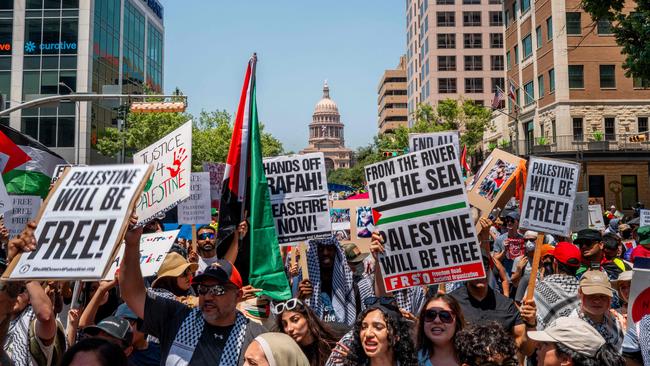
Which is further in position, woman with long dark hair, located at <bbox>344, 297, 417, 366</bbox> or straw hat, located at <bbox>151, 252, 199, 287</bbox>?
straw hat, located at <bbox>151, 252, 199, 287</bbox>

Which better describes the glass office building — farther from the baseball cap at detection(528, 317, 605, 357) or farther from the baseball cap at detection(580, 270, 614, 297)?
the baseball cap at detection(528, 317, 605, 357)

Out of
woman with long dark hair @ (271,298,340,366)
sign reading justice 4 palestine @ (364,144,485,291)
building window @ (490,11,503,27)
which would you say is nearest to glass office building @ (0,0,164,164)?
sign reading justice 4 palestine @ (364,144,485,291)

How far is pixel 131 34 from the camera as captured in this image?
5272cm

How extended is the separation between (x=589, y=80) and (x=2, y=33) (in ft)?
129

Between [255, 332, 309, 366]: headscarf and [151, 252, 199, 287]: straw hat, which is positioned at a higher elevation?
[151, 252, 199, 287]: straw hat

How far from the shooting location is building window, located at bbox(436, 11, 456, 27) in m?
81.6

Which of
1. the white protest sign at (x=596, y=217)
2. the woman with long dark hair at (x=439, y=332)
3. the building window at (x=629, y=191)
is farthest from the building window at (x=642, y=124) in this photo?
the woman with long dark hair at (x=439, y=332)

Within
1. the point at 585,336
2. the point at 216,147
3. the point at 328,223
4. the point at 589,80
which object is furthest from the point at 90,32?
the point at 585,336

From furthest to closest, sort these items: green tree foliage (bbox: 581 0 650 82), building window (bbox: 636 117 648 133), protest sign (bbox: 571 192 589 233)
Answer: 1. building window (bbox: 636 117 648 133)
2. green tree foliage (bbox: 581 0 650 82)
3. protest sign (bbox: 571 192 589 233)

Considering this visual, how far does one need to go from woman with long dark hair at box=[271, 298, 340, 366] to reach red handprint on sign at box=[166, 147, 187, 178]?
1887 millimetres

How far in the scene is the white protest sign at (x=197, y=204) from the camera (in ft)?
32.5

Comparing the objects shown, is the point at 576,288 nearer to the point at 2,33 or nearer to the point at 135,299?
the point at 135,299

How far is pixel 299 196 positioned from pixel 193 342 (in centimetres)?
312

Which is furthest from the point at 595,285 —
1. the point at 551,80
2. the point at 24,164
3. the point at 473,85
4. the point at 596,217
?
the point at 473,85
